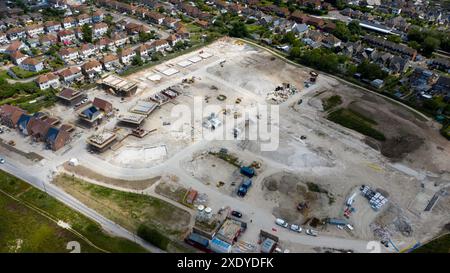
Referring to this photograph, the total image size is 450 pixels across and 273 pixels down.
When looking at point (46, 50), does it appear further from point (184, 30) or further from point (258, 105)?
point (258, 105)

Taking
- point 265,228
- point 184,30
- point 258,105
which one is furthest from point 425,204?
point 184,30

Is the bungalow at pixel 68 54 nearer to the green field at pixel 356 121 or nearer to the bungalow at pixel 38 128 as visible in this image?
the bungalow at pixel 38 128

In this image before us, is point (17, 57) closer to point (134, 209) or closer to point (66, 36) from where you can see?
point (66, 36)

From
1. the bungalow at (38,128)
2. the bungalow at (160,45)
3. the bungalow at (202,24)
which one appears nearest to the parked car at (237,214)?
the bungalow at (38,128)

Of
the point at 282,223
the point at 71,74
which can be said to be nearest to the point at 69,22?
the point at 71,74

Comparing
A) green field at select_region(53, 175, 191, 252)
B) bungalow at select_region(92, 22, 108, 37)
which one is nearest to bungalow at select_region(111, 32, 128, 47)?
bungalow at select_region(92, 22, 108, 37)

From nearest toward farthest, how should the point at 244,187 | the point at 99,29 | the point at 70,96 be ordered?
the point at 244,187 < the point at 70,96 < the point at 99,29
